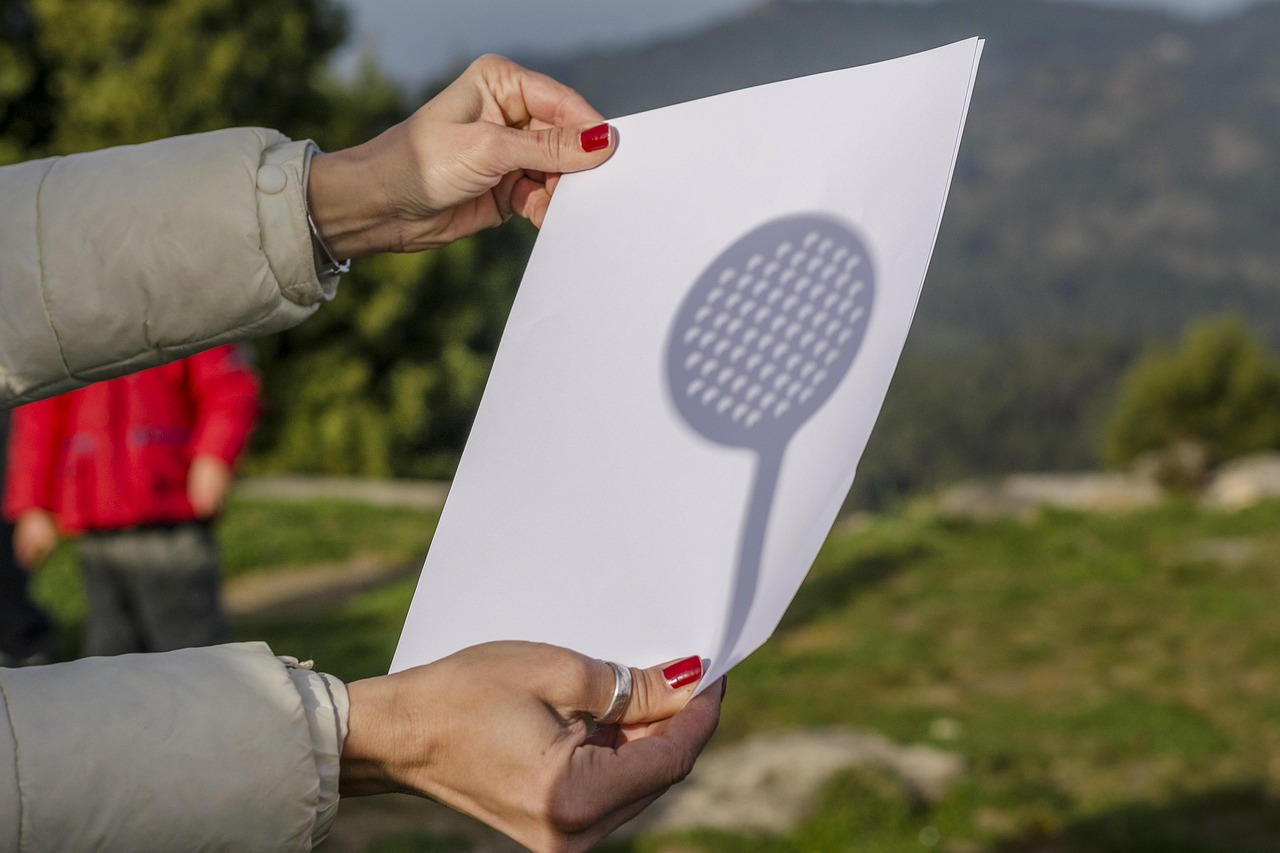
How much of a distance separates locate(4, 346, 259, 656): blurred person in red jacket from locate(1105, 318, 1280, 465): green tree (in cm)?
1540

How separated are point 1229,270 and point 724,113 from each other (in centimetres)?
7618

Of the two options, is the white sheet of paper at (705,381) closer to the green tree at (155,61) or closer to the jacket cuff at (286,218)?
the jacket cuff at (286,218)

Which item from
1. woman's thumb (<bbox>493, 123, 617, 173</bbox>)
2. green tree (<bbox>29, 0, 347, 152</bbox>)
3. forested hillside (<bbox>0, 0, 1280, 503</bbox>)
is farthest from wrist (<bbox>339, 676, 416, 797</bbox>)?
green tree (<bbox>29, 0, 347, 152</bbox>)

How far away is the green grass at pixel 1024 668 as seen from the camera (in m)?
3.26

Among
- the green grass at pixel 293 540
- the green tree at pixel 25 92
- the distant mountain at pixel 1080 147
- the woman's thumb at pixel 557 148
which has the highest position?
the distant mountain at pixel 1080 147

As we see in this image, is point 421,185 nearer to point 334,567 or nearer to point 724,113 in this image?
point 724,113

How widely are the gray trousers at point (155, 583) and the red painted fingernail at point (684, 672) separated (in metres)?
2.27

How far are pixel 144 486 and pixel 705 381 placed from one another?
2320 mm

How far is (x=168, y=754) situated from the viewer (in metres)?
0.99

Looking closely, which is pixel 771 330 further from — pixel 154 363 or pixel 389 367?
pixel 389 367

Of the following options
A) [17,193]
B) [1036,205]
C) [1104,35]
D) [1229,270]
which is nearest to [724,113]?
[17,193]

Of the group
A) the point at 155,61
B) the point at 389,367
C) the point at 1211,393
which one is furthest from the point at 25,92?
the point at 1211,393

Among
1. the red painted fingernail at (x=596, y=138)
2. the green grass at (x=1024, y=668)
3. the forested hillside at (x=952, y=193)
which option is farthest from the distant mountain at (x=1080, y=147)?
A: the red painted fingernail at (x=596, y=138)

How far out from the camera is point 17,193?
1.25m
